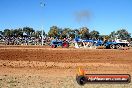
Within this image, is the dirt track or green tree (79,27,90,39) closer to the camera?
the dirt track

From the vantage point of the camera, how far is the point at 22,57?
22094mm

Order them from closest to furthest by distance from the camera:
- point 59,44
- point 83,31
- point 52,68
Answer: point 52,68 < point 59,44 < point 83,31

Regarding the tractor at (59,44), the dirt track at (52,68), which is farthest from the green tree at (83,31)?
the dirt track at (52,68)

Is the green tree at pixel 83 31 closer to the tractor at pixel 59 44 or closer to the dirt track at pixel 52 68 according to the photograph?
the tractor at pixel 59 44

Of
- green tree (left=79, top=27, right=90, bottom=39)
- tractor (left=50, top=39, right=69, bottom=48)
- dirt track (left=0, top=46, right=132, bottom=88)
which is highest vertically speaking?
green tree (left=79, top=27, right=90, bottom=39)

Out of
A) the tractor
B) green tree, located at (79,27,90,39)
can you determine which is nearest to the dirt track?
the tractor

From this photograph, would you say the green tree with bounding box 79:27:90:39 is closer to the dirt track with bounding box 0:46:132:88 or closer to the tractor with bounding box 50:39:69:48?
the tractor with bounding box 50:39:69:48

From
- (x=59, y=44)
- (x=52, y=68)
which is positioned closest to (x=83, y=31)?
(x=59, y=44)

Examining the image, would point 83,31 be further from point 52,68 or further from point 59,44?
point 52,68

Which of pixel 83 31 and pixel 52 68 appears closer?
pixel 52 68

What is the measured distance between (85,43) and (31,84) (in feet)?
98.1

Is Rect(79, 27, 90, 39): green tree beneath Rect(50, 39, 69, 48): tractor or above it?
above

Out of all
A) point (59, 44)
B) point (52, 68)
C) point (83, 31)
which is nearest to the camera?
point (52, 68)

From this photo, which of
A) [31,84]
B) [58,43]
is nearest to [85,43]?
[58,43]
